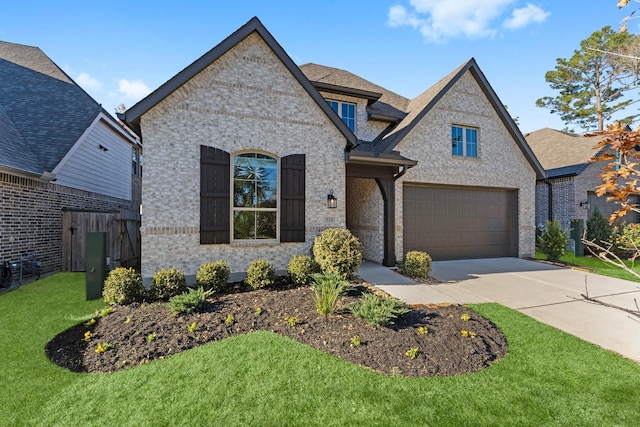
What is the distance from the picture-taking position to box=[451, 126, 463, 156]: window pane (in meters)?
10.6

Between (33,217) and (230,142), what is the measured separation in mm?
5886

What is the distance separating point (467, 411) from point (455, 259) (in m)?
8.41

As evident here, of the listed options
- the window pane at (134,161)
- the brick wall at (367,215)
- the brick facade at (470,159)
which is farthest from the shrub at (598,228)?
the window pane at (134,161)

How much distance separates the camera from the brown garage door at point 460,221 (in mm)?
9953

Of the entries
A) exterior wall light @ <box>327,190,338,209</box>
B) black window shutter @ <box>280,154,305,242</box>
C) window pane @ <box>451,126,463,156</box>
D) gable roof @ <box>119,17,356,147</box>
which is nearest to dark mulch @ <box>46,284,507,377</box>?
black window shutter @ <box>280,154,305,242</box>

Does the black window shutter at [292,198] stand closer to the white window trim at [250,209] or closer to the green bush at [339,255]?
the white window trim at [250,209]

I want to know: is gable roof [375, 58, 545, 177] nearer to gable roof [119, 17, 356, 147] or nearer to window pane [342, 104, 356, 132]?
window pane [342, 104, 356, 132]

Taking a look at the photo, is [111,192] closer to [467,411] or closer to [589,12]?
[467,411]

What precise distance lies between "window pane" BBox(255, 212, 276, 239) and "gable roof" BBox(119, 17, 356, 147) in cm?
310

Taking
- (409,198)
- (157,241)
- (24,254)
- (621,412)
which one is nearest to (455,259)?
(409,198)

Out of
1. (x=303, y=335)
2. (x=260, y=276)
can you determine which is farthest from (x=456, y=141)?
(x=303, y=335)

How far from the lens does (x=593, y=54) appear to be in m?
20.0

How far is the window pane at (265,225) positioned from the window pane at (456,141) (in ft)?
23.5

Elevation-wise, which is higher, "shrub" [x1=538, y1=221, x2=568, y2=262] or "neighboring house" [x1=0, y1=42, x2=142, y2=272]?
"neighboring house" [x1=0, y1=42, x2=142, y2=272]
